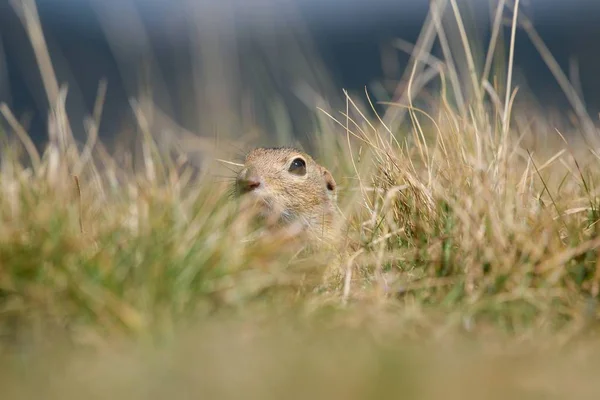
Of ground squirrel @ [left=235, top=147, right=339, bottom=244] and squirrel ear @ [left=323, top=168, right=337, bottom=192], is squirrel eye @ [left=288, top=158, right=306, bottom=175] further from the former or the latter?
squirrel ear @ [left=323, top=168, right=337, bottom=192]

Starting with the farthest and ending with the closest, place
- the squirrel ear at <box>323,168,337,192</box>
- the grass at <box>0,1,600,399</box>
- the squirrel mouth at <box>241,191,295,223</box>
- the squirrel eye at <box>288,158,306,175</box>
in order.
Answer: the squirrel ear at <box>323,168,337,192</box> → the squirrel eye at <box>288,158,306,175</box> → the squirrel mouth at <box>241,191,295,223</box> → the grass at <box>0,1,600,399</box>

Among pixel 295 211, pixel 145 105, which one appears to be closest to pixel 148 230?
pixel 295 211

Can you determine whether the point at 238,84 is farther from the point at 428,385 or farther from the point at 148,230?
the point at 428,385

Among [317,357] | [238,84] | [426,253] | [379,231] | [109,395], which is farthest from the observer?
[238,84]

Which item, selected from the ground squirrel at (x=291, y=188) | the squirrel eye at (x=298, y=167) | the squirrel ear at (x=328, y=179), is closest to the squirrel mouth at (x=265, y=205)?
the ground squirrel at (x=291, y=188)

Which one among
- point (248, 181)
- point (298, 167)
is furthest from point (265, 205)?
point (298, 167)

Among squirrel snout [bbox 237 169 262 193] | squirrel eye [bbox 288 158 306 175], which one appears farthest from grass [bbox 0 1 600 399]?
squirrel eye [bbox 288 158 306 175]

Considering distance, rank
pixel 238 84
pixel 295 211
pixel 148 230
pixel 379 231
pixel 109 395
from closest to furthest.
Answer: pixel 109 395, pixel 148 230, pixel 379 231, pixel 295 211, pixel 238 84

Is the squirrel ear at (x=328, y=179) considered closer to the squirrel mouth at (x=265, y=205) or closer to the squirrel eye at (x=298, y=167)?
the squirrel eye at (x=298, y=167)
